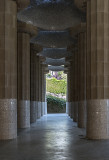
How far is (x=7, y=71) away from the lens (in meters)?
13.9

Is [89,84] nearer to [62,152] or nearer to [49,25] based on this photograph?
[62,152]

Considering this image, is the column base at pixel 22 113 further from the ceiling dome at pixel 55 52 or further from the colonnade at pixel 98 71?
the ceiling dome at pixel 55 52

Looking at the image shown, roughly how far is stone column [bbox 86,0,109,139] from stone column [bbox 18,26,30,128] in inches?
289

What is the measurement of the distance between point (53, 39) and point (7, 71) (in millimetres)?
15709

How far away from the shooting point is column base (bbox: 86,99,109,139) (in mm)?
13188

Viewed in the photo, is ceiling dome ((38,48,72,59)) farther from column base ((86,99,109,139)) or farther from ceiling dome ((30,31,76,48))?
column base ((86,99,109,139))

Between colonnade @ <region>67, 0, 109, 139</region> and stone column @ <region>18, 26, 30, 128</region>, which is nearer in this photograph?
colonnade @ <region>67, 0, 109, 139</region>

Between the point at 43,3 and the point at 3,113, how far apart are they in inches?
365

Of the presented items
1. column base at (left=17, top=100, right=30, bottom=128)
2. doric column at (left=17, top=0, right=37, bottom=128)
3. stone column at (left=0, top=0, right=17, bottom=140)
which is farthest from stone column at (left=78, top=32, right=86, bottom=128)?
stone column at (left=0, top=0, right=17, bottom=140)

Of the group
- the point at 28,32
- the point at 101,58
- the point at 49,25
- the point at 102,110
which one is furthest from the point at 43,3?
the point at 102,110

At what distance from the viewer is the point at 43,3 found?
796 inches

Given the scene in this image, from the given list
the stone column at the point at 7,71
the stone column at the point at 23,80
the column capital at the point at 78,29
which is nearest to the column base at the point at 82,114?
the stone column at the point at 23,80

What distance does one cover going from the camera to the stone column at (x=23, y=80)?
66.7 ft

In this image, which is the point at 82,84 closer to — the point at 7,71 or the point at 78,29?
the point at 78,29
